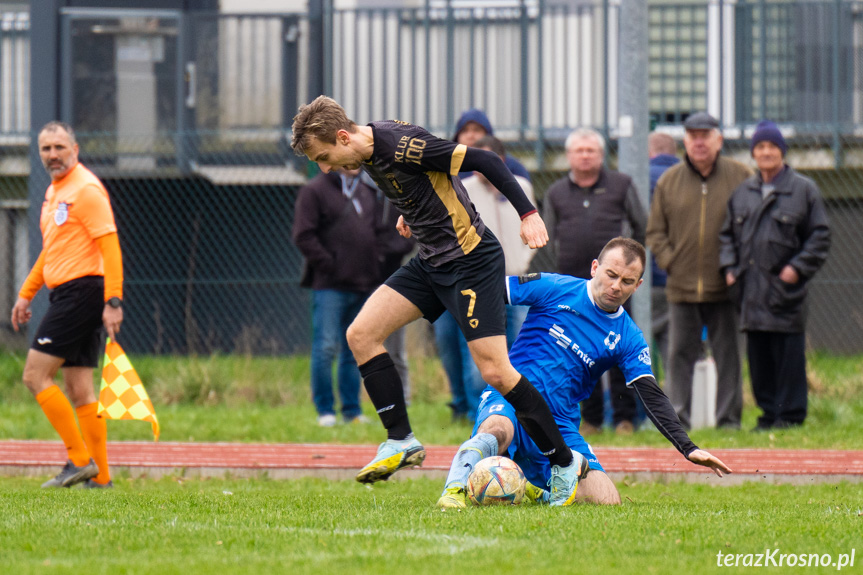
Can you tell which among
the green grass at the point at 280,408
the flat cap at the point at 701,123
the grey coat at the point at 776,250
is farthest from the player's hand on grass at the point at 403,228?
the flat cap at the point at 701,123

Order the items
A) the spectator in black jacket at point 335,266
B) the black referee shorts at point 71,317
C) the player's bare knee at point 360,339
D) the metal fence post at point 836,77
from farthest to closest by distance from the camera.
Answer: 1. the metal fence post at point 836,77
2. the spectator in black jacket at point 335,266
3. the black referee shorts at point 71,317
4. the player's bare knee at point 360,339

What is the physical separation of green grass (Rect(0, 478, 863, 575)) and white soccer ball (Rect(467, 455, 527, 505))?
0.14 m

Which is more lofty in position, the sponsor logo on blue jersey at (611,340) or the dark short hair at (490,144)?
the dark short hair at (490,144)

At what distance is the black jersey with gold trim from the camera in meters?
→ 5.93

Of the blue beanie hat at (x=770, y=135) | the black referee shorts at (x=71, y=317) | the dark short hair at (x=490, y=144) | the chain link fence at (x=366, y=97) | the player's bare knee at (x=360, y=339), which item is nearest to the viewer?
the player's bare knee at (x=360, y=339)

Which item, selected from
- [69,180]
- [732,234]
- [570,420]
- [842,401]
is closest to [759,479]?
[570,420]

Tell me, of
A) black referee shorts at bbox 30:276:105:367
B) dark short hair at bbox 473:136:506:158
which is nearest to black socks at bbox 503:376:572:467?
black referee shorts at bbox 30:276:105:367

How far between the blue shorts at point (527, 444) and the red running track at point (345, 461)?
1429 mm

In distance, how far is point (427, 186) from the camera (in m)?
6.08

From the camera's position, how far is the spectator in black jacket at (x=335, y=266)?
10.7 metres

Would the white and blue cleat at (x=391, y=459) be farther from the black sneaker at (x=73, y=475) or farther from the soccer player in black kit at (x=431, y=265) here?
the black sneaker at (x=73, y=475)

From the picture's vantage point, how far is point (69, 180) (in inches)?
300

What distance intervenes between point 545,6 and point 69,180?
8121 millimetres

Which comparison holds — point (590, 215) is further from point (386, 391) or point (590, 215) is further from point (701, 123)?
point (386, 391)
